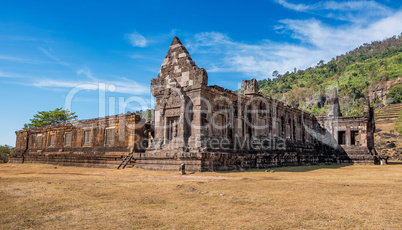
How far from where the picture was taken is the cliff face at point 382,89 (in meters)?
97.0

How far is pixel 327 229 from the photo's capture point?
13.7 feet

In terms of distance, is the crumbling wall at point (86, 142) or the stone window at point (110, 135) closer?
the crumbling wall at point (86, 142)

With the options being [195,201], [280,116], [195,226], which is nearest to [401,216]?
[195,226]

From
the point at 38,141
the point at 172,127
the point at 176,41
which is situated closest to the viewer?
the point at 172,127

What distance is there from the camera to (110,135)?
21.4 meters

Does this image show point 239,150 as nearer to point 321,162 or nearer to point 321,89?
point 321,162

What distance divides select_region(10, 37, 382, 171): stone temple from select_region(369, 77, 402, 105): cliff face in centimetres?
7880

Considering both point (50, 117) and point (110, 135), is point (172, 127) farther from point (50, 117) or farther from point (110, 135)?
point (50, 117)

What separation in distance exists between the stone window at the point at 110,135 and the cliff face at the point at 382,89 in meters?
97.9

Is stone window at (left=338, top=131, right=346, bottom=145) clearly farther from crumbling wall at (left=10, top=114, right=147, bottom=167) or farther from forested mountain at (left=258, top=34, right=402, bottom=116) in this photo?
forested mountain at (left=258, top=34, right=402, bottom=116)

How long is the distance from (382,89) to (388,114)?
2354 cm

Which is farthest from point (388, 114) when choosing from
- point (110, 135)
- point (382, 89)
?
point (110, 135)

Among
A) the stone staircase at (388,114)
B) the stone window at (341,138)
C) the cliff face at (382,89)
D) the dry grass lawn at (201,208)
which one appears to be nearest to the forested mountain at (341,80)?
the cliff face at (382,89)

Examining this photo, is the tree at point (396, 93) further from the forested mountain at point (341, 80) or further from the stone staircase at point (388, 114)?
the forested mountain at point (341, 80)
